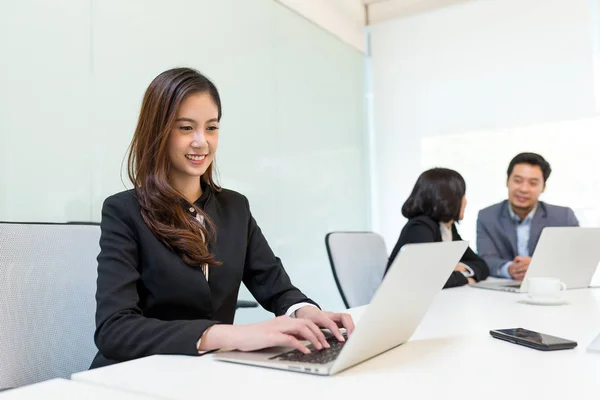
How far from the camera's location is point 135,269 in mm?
1318

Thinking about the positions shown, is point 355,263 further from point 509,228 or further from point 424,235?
point 509,228

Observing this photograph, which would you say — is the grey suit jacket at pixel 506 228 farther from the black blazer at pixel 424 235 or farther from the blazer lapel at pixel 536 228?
the black blazer at pixel 424 235

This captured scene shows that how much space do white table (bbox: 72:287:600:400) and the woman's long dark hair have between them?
0.37 meters

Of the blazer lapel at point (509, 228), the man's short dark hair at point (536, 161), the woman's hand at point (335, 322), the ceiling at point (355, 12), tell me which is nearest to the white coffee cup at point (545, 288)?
the woman's hand at point (335, 322)

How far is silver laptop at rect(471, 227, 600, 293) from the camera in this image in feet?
6.75

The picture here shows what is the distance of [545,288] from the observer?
179cm

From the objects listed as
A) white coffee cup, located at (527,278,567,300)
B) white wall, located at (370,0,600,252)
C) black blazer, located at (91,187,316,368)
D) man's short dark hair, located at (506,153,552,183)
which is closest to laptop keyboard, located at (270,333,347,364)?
black blazer, located at (91,187,316,368)

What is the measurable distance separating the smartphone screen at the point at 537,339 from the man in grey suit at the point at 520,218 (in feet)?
7.17

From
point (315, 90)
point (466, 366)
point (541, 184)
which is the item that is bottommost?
point (466, 366)

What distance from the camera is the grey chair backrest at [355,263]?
2484 millimetres

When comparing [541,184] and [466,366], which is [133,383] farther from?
[541,184]

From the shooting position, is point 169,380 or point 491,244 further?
point 491,244

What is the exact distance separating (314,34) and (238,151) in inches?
54.3

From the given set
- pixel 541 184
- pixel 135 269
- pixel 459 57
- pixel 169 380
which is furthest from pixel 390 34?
pixel 169 380
